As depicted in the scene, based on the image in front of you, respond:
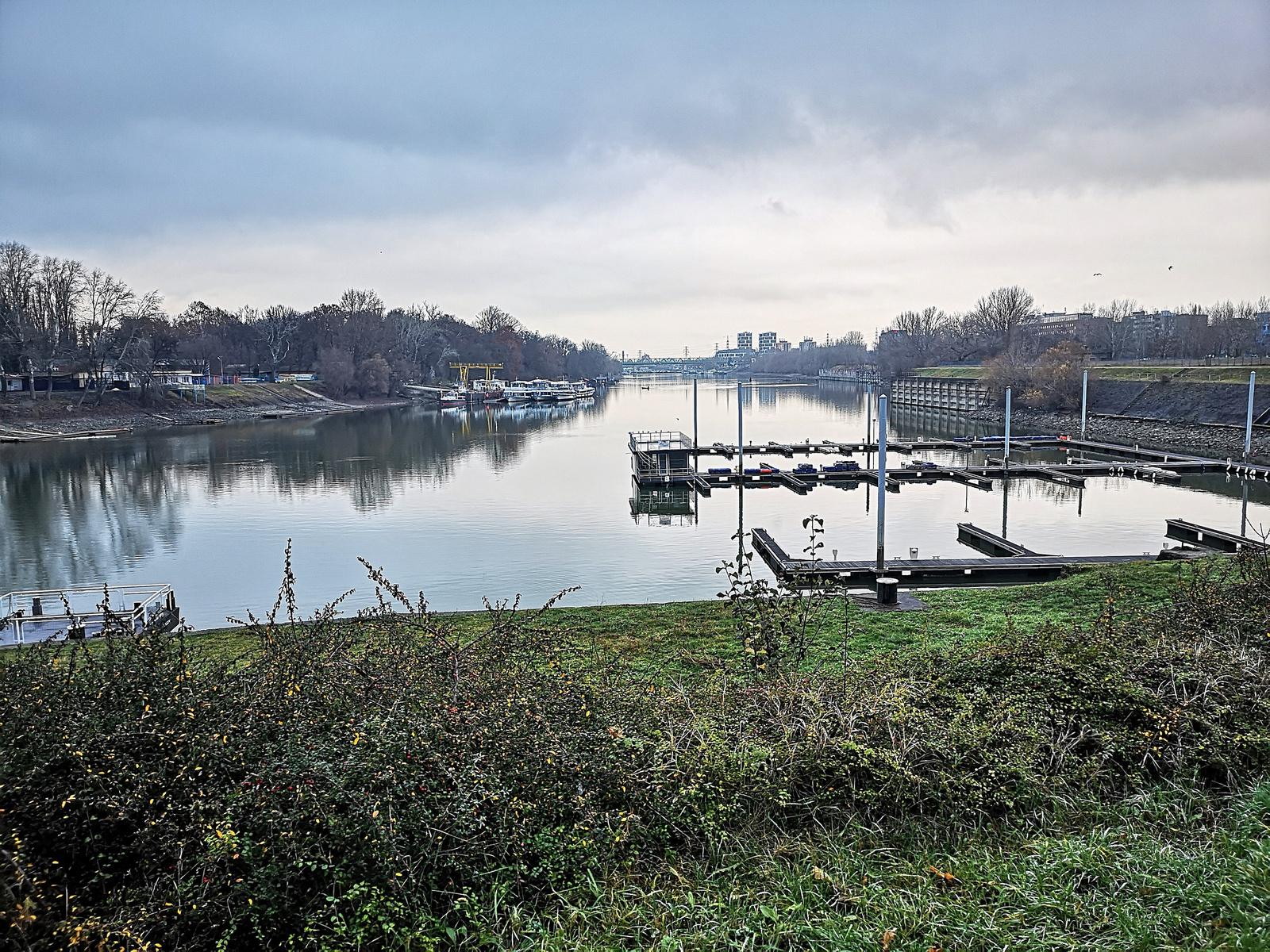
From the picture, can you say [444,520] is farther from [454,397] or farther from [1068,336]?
[1068,336]

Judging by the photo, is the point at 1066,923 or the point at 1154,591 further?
the point at 1154,591

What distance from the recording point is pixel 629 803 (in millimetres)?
4121

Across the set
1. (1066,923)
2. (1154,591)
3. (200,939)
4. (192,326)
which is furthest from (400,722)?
(192,326)

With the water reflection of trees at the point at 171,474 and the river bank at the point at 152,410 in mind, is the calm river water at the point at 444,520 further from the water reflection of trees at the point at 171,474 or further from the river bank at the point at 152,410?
the river bank at the point at 152,410

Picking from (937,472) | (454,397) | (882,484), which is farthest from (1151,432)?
(454,397)

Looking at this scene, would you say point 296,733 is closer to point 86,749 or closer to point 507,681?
point 86,749

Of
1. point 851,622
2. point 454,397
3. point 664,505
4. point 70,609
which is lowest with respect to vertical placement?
point 664,505

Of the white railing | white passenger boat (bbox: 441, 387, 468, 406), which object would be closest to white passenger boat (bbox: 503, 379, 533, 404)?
white passenger boat (bbox: 441, 387, 468, 406)

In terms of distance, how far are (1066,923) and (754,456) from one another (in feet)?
130

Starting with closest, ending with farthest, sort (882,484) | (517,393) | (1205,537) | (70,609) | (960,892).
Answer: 1. (960,892)
2. (70,609)
3. (882,484)
4. (1205,537)
5. (517,393)

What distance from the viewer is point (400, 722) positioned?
420 centimetres

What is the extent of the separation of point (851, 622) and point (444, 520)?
1632 centimetres

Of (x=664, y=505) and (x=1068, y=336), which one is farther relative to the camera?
(x=1068, y=336)

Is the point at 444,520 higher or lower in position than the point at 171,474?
lower
